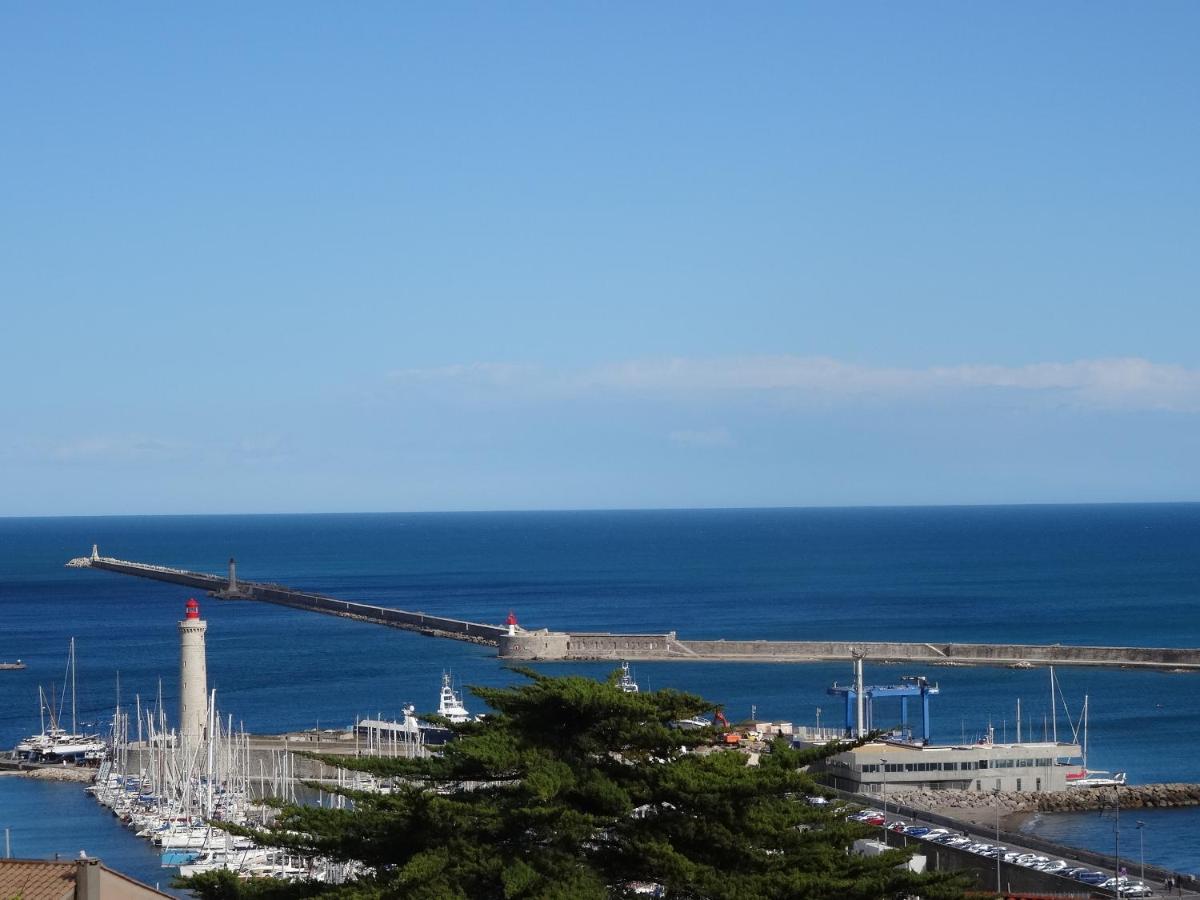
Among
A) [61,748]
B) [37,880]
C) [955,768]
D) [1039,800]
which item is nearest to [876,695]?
[955,768]

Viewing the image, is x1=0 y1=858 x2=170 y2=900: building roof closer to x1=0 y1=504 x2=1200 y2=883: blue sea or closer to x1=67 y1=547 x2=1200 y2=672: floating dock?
x1=0 y1=504 x2=1200 y2=883: blue sea

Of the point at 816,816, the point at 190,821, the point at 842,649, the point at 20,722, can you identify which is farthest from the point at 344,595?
the point at 816,816

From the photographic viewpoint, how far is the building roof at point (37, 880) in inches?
569

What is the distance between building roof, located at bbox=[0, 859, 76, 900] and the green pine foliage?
2377 millimetres

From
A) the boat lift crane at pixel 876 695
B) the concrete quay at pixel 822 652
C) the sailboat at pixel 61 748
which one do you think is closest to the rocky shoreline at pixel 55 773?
the sailboat at pixel 61 748

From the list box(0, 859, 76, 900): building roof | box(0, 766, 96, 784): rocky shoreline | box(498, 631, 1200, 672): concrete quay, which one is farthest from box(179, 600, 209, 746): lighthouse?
box(0, 859, 76, 900): building roof

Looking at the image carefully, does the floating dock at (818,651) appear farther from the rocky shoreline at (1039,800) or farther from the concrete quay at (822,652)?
the rocky shoreline at (1039,800)

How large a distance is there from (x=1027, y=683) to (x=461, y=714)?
98.0 feet

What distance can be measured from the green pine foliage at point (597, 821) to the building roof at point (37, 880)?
238 centimetres

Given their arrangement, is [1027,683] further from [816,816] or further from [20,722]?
[816,816]

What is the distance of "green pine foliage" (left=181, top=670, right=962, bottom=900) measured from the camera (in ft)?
50.8

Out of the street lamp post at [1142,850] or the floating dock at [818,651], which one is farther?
the floating dock at [818,651]

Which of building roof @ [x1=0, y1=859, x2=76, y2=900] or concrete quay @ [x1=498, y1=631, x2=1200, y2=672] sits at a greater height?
building roof @ [x1=0, y1=859, x2=76, y2=900]

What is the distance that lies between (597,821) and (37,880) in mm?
4795
